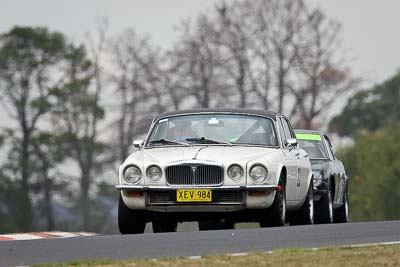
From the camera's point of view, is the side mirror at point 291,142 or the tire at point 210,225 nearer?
the side mirror at point 291,142

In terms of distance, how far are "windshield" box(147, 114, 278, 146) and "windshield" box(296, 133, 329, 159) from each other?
230 inches

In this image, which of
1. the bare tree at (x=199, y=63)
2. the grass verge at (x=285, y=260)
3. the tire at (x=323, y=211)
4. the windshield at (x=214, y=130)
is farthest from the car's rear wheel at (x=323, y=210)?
the bare tree at (x=199, y=63)

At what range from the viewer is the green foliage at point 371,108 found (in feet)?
341

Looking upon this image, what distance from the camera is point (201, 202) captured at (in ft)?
A: 62.3

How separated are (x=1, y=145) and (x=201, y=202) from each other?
51338 mm

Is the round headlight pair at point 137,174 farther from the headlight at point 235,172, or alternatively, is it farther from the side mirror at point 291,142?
the side mirror at point 291,142

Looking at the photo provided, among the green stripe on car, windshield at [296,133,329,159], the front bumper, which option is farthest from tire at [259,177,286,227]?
the green stripe on car

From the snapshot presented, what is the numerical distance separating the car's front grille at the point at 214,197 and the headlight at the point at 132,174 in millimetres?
233

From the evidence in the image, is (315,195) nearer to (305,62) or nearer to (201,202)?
(201,202)

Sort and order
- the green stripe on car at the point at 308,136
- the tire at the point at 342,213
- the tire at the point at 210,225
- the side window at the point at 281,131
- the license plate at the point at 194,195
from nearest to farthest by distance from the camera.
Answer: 1. the license plate at the point at 194,195
2. the side window at the point at 281,131
3. the tire at the point at 210,225
4. the green stripe on car at the point at 308,136
5. the tire at the point at 342,213

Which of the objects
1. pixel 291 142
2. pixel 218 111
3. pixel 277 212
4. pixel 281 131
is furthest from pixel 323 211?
pixel 277 212

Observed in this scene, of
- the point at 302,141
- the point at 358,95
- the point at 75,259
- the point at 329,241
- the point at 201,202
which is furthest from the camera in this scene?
the point at 358,95

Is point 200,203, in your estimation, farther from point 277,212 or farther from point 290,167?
point 290,167

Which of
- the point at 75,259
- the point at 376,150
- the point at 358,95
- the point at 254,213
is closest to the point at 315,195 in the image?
the point at 254,213
